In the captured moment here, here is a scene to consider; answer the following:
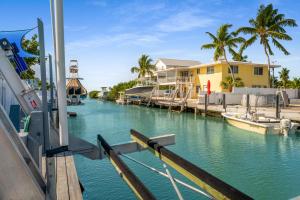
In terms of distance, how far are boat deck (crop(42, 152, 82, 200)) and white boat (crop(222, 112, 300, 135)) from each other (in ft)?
65.1

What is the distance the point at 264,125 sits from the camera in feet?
70.9

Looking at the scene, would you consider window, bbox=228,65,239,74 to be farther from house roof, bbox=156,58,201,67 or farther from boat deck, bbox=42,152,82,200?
boat deck, bbox=42,152,82,200

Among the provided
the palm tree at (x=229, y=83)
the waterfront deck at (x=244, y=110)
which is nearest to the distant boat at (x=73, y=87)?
the waterfront deck at (x=244, y=110)

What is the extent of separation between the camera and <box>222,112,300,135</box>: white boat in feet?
70.2

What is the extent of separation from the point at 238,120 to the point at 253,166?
12285mm

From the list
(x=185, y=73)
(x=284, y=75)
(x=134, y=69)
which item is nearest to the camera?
(x=185, y=73)

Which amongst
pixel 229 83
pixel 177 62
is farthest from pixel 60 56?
pixel 177 62

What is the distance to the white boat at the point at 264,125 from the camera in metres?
21.4

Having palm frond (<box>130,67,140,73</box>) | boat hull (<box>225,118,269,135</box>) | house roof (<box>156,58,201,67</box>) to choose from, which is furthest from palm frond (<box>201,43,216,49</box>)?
palm frond (<box>130,67,140,73</box>)

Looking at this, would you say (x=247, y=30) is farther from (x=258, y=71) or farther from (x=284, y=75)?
(x=284, y=75)

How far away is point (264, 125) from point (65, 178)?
20346mm

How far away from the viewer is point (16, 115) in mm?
10172

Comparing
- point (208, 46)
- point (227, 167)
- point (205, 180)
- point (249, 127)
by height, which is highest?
point (208, 46)

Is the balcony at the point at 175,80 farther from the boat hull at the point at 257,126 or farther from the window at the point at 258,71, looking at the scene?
the boat hull at the point at 257,126
